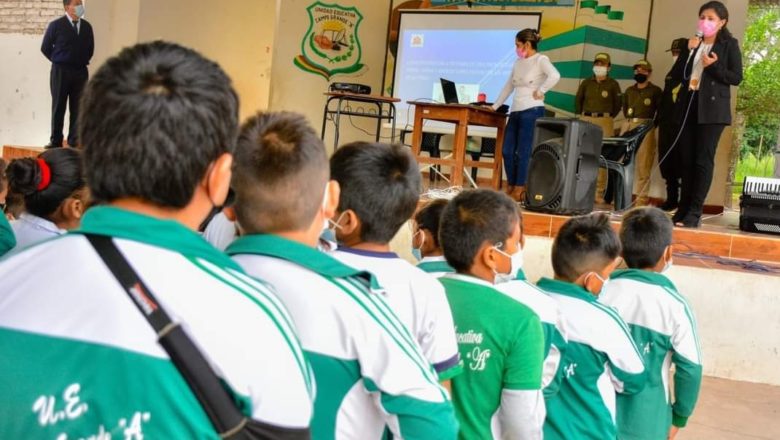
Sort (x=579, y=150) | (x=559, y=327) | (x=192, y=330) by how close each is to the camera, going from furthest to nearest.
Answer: (x=579, y=150), (x=559, y=327), (x=192, y=330)

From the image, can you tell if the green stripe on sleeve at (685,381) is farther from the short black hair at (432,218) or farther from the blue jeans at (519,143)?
the blue jeans at (519,143)

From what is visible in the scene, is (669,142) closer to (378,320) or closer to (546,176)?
(546,176)

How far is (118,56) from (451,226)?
0.93 metres

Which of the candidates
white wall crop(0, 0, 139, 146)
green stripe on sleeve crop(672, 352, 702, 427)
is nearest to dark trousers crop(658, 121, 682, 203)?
green stripe on sleeve crop(672, 352, 702, 427)

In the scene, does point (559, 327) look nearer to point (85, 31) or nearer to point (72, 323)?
point (72, 323)

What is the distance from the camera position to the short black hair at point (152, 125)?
72 cm

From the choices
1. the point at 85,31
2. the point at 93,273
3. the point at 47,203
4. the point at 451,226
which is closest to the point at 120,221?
the point at 93,273

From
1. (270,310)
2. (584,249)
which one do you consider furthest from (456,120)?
(270,310)

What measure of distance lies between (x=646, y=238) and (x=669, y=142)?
16.5 ft

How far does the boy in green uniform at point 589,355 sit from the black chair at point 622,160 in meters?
3.99

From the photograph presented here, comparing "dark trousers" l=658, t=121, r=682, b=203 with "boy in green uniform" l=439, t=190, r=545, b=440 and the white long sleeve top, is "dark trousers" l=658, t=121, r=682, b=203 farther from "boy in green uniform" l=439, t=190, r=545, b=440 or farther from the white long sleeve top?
"boy in green uniform" l=439, t=190, r=545, b=440

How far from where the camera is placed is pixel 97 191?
29.2 inches

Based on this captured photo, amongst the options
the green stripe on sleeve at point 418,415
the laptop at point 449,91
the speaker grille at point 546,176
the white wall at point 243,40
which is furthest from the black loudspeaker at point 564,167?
the white wall at point 243,40

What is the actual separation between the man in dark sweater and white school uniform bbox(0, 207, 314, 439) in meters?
6.66
